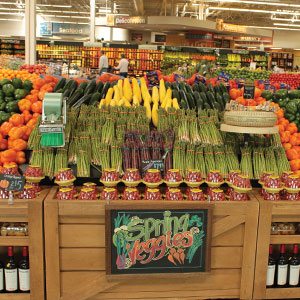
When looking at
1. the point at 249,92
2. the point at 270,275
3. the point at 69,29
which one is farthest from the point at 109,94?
the point at 69,29

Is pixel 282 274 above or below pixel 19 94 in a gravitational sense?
below

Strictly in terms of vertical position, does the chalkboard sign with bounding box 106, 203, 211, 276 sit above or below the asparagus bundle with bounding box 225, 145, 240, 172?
below

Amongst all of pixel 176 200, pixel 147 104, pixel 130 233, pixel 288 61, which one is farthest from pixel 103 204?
pixel 288 61

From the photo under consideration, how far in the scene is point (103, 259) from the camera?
8.46ft

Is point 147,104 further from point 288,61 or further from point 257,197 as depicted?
point 288,61

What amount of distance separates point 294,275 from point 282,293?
14 cm

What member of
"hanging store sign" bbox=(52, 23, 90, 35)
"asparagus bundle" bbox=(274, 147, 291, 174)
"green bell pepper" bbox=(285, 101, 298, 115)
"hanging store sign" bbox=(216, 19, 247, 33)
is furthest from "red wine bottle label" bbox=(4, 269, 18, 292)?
"hanging store sign" bbox=(52, 23, 90, 35)

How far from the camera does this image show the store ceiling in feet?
66.4

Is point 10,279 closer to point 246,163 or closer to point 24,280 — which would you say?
point 24,280

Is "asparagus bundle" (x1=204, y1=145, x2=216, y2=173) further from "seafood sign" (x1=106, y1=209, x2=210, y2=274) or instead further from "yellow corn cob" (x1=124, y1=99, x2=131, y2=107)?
"yellow corn cob" (x1=124, y1=99, x2=131, y2=107)

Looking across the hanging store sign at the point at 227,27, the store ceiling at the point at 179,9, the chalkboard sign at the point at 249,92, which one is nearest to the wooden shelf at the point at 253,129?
the chalkboard sign at the point at 249,92

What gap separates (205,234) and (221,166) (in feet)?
1.83

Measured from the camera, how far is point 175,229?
8.35 feet

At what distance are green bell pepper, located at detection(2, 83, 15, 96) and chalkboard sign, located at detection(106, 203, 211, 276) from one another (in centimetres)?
175
